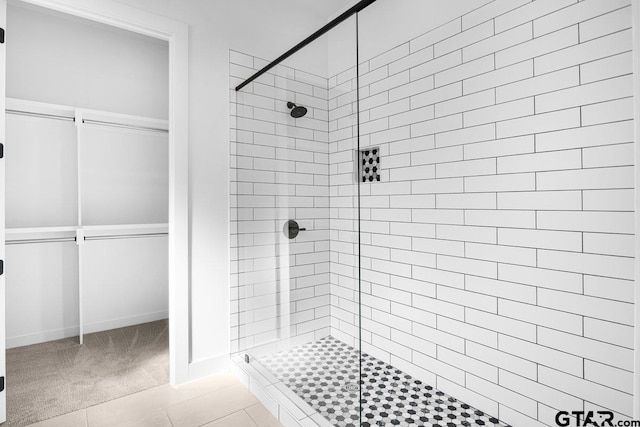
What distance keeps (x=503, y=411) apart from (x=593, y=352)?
553 mm

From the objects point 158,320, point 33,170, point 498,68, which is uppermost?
point 498,68

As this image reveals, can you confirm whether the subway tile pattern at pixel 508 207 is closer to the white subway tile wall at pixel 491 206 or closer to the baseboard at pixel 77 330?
the white subway tile wall at pixel 491 206

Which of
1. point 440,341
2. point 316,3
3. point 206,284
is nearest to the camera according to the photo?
point 440,341

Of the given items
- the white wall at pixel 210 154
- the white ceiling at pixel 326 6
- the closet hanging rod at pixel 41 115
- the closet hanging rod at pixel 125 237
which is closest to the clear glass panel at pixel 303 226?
the white wall at pixel 210 154

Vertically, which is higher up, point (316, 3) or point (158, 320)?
point (316, 3)

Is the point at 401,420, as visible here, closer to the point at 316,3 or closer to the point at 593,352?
the point at 593,352

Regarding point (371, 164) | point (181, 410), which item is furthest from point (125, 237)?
point (371, 164)

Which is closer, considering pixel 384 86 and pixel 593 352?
pixel 593 352

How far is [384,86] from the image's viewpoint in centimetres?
226

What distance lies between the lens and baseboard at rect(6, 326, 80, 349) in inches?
104

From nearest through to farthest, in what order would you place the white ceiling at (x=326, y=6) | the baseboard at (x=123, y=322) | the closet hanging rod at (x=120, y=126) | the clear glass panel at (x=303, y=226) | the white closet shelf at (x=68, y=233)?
the clear glass panel at (x=303, y=226) < the white ceiling at (x=326, y=6) < the white closet shelf at (x=68, y=233) < the closet hanging rod at (x=120, y=126) < the baseboard at (x=123, y=322)

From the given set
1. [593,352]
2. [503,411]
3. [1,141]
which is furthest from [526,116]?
[1,141]

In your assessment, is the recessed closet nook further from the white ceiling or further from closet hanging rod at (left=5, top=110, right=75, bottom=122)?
the white ceiling

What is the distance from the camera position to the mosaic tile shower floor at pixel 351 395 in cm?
160
